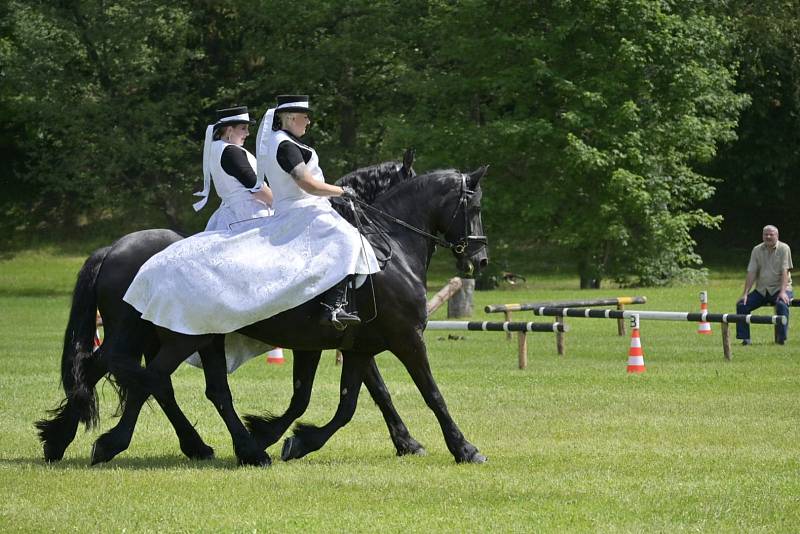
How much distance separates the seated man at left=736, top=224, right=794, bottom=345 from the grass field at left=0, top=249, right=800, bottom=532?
135 centimetres

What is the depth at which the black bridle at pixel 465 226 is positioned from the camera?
10.7 metres

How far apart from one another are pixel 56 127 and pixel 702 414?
117 ft

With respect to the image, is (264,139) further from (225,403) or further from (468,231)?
(225,403)

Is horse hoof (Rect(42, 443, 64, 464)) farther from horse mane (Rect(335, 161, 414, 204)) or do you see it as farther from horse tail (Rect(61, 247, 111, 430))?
horse mane (Rect(335, 161, 414, 204))

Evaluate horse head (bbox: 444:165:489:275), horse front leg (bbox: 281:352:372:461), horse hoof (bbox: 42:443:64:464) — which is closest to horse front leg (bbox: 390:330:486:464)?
horse front leg (bbox: 281:352:372:461)

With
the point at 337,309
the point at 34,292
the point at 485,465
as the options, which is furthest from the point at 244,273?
the point at 34,292

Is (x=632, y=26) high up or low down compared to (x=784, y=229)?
up

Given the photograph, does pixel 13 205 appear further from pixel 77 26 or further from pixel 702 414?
pixel 702 414

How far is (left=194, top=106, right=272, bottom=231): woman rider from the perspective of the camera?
10.8 m

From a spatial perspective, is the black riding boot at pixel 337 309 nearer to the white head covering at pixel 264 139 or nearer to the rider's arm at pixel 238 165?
the white head covering at pixel 264 139

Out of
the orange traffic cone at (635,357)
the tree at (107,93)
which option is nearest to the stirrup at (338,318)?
the orange traffic cone at (635,357)

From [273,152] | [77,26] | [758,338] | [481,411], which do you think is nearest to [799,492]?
[273,152]

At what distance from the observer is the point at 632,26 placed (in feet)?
133

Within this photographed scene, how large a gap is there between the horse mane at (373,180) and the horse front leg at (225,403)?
1517mm
